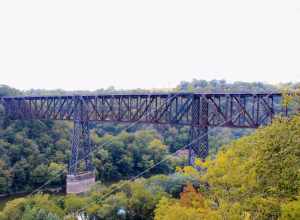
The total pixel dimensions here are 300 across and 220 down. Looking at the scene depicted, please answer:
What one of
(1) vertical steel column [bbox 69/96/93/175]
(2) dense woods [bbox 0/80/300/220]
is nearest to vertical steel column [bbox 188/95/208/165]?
(2) dense woods [bbox 0/80/300/220]

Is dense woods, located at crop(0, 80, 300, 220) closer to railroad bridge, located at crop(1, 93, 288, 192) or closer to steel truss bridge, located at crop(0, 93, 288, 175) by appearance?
railroad bridge, located at crop(1, 93, 288, 192)

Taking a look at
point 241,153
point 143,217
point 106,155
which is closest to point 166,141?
point 106,155

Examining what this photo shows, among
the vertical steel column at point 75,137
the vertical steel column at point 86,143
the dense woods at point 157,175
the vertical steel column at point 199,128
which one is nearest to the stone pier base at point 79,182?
the vertical steel column at point 75,137

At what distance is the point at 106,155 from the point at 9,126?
11623 millimetres

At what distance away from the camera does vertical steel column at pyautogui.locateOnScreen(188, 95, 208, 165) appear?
63.2 ft

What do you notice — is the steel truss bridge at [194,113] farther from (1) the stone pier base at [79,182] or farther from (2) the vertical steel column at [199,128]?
(1) the stone pier base at [79,182]

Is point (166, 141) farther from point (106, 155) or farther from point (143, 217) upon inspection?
point (143, 217)

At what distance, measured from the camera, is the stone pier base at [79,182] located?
28377mm

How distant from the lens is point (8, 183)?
3150 cm

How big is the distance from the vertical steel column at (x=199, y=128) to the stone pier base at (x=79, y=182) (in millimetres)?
12216

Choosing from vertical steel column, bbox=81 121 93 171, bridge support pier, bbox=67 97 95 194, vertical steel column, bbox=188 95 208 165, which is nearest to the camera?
vertical steel column, bbox=188 95 208 165

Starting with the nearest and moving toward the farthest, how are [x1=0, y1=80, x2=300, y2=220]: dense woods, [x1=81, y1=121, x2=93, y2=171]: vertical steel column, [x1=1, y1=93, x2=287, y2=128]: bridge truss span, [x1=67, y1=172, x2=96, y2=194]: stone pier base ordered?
1. [x1=0, y1=80, x2=300, y2=220]: dense woods
2. [x1=1, y1=93, x2=287, y2=128]: bridge truss span
3. [x1=67, y1=172, x2=96, y2=194]: stone pier base
4. [x1=81, y1=121, x2=93, y2=171]: vertical steel column

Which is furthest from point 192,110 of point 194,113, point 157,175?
point 157,175

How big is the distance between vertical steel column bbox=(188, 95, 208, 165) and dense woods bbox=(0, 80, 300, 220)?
117 cm
